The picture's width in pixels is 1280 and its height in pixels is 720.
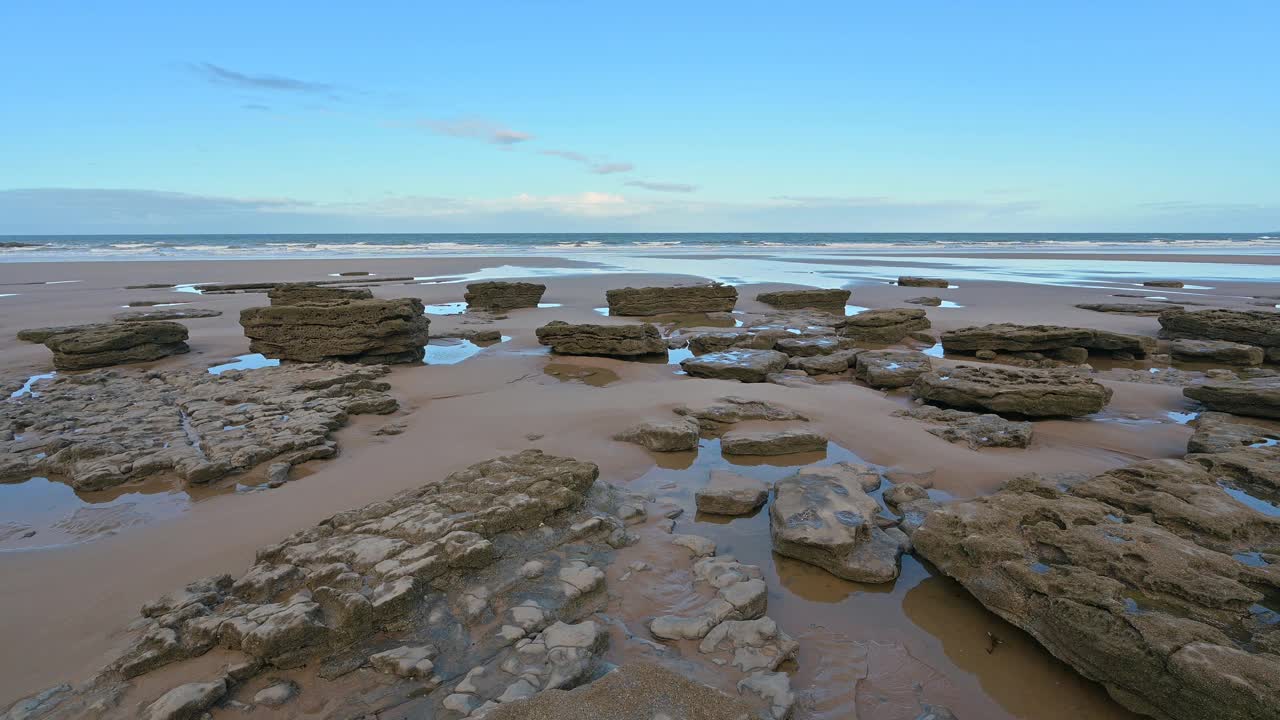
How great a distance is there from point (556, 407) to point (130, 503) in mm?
3721

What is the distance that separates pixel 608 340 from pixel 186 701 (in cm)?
742

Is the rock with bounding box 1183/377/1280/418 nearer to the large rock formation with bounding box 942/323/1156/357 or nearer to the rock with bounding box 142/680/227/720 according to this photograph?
the large rock formation with bounding box 942/323/1156/357

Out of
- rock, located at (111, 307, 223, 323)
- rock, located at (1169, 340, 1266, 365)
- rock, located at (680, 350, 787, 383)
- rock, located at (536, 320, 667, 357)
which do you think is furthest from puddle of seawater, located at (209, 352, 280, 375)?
rock, located at (1169, 340, 1266, 365)

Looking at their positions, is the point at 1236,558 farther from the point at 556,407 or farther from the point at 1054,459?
the point at 556,407

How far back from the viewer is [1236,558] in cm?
319

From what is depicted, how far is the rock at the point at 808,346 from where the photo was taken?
9.55 m

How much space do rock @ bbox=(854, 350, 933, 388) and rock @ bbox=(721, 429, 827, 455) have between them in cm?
266

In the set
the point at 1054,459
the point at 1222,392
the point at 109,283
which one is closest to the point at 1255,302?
the point at 1222,392

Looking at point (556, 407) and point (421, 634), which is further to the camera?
point (556, 407)

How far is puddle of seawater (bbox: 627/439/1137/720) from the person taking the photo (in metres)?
2.59

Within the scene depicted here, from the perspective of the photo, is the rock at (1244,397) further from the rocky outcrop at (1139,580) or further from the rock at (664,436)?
the rock at (664,436)

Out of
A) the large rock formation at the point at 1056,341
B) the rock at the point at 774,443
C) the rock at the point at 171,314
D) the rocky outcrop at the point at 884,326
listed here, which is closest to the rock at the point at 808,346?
the rocky outcrop at the point at 884,326

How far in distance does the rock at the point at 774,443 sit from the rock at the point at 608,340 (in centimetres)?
405

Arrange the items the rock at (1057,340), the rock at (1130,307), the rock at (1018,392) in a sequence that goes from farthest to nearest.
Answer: the rock at (1130,307)
the rock at (1057,340)
the rock at (1018,392)
